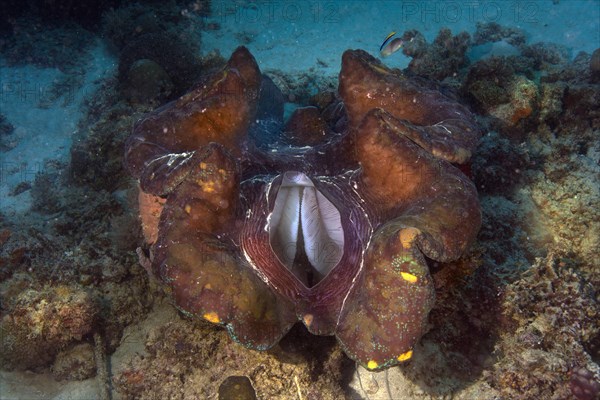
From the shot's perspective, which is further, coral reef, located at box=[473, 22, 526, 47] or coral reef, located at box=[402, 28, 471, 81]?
coral reef, located at box=[473, 22, 526, 47]

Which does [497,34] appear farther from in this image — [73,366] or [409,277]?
[73,366]

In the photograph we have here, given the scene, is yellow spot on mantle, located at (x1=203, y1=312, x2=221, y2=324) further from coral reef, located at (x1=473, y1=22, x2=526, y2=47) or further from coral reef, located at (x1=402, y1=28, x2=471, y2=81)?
coral reef, located at (x1=473, y1=22, x2=526, y2=47)

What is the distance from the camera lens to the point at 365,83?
363 centimetres

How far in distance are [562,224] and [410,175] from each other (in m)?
2.21

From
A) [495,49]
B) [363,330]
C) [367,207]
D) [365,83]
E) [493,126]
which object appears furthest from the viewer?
[495,49]

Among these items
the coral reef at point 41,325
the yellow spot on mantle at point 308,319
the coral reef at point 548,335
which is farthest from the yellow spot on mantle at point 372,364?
the coral reef at point 41,325

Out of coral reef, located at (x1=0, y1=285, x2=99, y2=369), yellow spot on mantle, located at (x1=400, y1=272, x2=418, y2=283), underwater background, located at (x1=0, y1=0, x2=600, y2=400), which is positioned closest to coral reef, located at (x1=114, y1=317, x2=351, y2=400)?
underwater background, located at (x1=0, y1=0, x2=600, y2=400)

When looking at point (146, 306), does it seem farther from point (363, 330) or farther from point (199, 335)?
point (363, 330)

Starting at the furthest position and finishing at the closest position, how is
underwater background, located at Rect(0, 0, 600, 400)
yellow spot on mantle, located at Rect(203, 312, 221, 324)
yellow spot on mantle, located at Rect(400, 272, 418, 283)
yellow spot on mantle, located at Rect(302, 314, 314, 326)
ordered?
Answer: underwater background, located at Rect(0, 0, 600, 400) < yellow spot on mantle, located at Rect(302, 314, 314, 326) < yellow spot on mantle, located at Rect(203, 312, 221, 324) < yellow spot on mantle, located at Rect(400, 272, 418, 283)

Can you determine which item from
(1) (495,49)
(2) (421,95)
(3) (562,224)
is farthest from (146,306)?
(1) (495,49)

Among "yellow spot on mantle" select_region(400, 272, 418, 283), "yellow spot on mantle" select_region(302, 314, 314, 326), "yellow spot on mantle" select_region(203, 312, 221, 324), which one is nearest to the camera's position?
"yellow spot on mantle" select_region(400, 272, 418, 283)

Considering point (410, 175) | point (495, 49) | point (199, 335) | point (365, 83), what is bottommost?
point (199, 335)

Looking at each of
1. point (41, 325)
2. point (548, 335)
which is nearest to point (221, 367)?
point (41, 325)

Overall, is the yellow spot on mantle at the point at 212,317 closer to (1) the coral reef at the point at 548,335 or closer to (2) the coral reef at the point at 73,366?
(2) the coral reef at the point at 73,366
